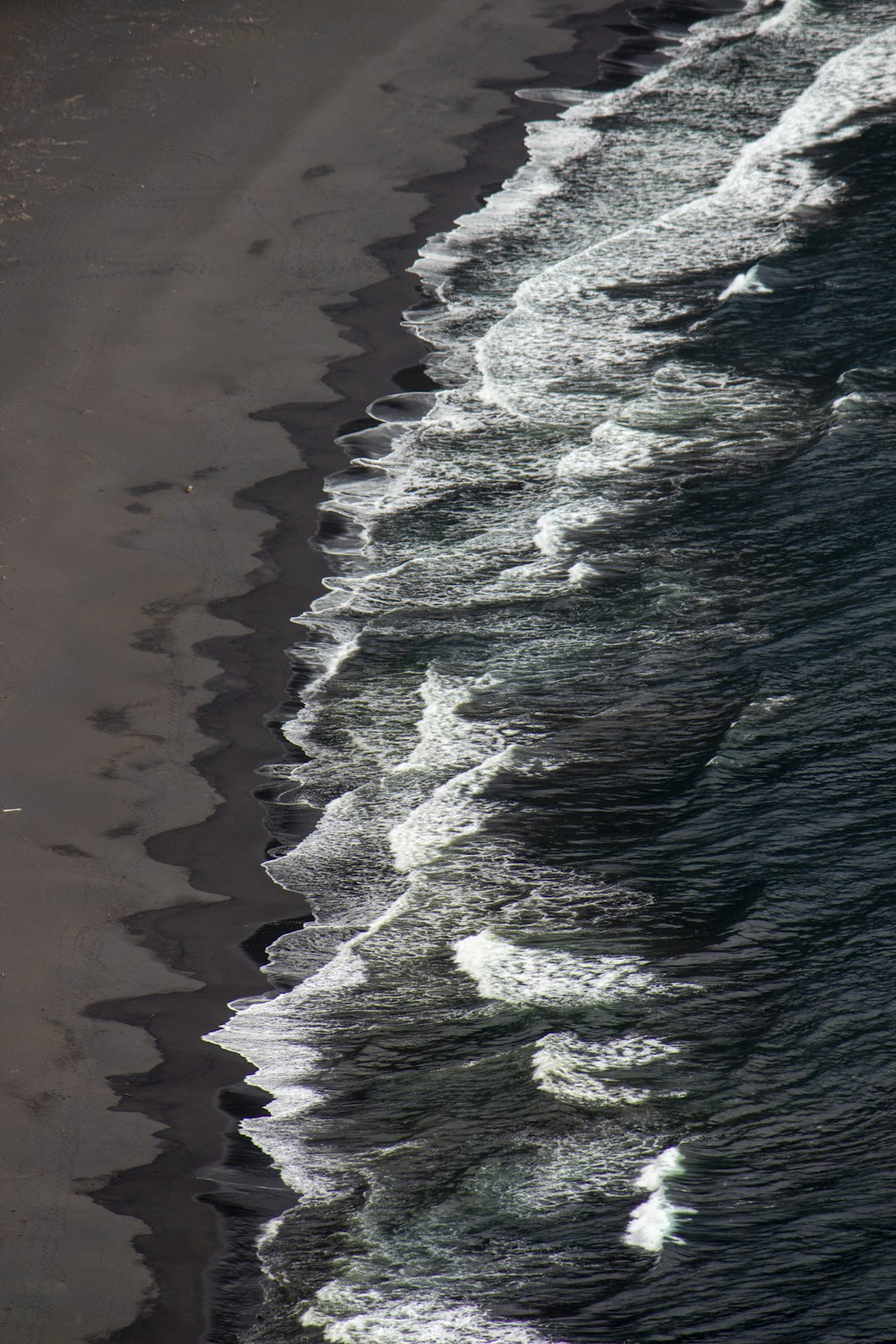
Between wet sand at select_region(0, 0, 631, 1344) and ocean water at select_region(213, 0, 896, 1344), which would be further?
wet sand at select_region(0, 0, 631, 1344)

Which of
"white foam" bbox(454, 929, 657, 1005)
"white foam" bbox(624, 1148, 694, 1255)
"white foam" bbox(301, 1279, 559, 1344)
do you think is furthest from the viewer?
"white foam" bbox(454, 929, 657, 1005)

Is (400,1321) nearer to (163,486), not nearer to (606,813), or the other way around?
(606,813)

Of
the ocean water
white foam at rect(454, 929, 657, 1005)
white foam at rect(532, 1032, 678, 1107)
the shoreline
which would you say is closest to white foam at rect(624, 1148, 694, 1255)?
the ocean water

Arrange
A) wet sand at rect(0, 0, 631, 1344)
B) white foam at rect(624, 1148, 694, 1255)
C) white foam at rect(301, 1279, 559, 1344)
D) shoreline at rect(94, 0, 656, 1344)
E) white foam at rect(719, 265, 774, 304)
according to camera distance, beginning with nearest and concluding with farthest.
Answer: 1. white foam at rect(301, 1279, 559, 1344)
2. white foam at rect(624, 1148, 694, 1255)
3. shoreline at rect(94, 0, 656, 1344)
4. wet sand at rect(0, 0, 631, 1344)
5. white foam at rect(719, 265, 774, 304)

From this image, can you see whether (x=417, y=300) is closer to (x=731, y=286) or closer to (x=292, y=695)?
(x=731, y=286)

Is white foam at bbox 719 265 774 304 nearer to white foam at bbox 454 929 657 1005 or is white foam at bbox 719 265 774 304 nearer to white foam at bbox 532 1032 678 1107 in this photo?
white foam at bbox 454 929 657 1005

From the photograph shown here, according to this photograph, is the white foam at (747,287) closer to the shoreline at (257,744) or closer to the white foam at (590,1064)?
the shoreline at (257,744)

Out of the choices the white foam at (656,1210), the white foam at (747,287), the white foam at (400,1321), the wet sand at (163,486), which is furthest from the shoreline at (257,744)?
the white foam at (747,287)
